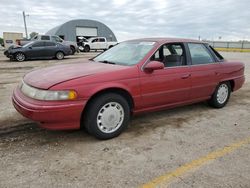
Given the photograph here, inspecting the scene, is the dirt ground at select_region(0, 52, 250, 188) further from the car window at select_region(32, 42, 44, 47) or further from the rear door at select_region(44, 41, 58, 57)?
the rear door at select_region(44, 41, 58, 57)

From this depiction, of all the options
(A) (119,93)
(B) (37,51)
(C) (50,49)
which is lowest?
(A) (119,93)

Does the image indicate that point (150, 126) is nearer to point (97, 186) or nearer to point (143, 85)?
point (143, 85)

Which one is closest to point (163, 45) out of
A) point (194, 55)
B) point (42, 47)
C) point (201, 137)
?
point (194, 55)

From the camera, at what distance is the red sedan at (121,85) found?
10.2 feet

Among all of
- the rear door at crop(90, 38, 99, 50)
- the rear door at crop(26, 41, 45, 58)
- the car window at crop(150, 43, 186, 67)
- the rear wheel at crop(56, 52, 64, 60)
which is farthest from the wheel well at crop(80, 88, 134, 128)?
the rear door at crop(90, 38, 99, 50)

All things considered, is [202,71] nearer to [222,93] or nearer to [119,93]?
[222,93]

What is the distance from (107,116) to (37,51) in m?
13.8

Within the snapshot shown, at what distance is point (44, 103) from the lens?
301 centimetres

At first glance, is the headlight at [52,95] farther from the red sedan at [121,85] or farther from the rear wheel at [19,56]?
the rear wheel at [19,56]

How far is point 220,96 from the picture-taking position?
5184 mm

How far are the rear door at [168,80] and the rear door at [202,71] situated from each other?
0.18m

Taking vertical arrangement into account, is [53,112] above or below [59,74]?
below

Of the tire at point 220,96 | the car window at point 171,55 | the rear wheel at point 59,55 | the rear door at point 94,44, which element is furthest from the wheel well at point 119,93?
the rear door at point 94,44

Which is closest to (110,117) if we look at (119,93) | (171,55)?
(119,93)
